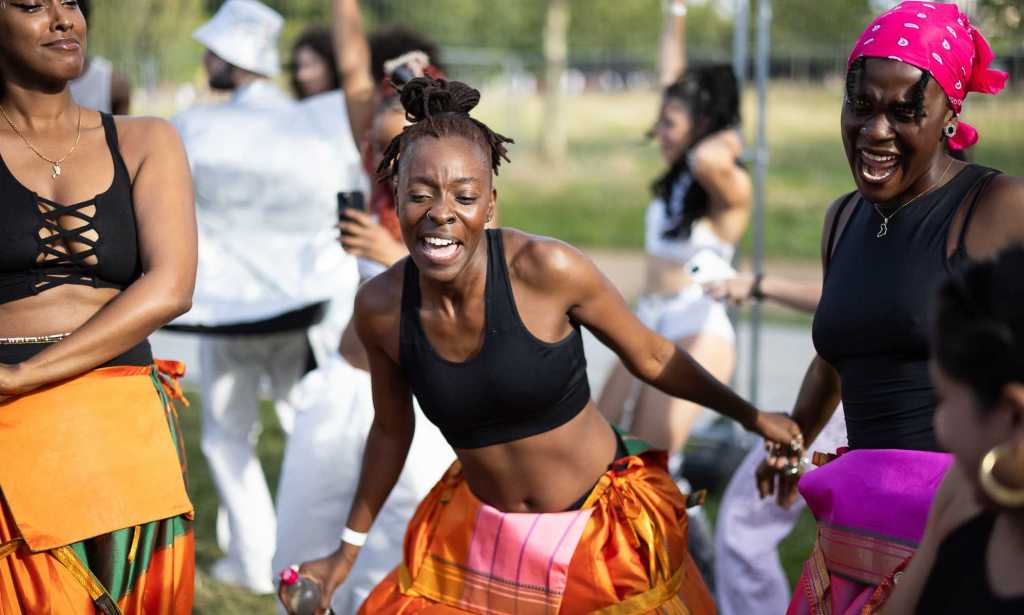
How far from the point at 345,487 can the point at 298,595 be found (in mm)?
1103

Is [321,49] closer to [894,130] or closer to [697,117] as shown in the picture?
[697,117]

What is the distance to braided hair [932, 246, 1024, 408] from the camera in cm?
190

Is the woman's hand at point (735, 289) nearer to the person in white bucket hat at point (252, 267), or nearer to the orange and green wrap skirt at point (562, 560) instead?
the orange and green wrap skirt at point (562, 560)

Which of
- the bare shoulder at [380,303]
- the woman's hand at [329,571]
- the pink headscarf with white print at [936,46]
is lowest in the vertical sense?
the woman's hand at [329,571]

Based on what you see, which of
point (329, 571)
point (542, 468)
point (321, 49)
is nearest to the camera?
point (542, 468)

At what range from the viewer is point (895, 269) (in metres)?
2.84

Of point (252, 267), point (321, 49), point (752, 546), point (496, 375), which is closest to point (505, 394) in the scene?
point (496, 375)

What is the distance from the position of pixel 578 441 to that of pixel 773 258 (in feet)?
37.1

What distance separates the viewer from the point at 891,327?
9.25 feet

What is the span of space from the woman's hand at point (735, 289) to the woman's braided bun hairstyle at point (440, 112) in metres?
1.30

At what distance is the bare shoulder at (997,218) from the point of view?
2.72m

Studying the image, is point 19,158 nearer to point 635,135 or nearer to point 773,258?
point 773,258

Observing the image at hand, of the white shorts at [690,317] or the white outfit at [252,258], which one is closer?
the white shorts at [690,317]

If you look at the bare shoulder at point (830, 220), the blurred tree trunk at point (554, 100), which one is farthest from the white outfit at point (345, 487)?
the blurred tree trunk at point (554, 100)
